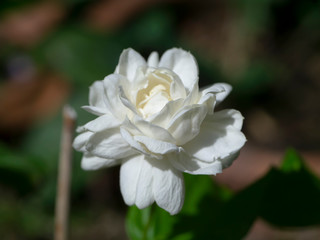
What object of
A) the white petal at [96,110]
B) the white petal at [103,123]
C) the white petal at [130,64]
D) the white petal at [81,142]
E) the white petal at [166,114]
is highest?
the white petal at [130,64]

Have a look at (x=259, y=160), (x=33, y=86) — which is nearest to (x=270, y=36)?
(x=259, y=160)

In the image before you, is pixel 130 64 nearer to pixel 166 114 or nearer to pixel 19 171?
pixel 166 114

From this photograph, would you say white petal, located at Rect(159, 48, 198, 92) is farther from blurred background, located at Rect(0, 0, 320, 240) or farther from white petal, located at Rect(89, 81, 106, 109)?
blurred background, located at Rect(0, 0, 320, 240)

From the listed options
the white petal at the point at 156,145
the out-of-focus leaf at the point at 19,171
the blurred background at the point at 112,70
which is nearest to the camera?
the white petal at the point at 156,145

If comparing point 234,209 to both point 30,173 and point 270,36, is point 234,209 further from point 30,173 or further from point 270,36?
point 270,36

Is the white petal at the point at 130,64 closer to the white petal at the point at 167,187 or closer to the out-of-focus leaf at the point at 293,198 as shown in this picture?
the white petal at the point at 167,187

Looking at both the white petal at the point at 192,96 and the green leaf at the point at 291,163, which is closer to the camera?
the white petal at the point at 192,96

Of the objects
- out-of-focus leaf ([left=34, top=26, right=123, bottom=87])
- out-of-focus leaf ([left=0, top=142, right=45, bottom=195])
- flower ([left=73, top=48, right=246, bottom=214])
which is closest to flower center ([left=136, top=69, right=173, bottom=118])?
flower ([left=73, top=48, right=246, bottom=214])

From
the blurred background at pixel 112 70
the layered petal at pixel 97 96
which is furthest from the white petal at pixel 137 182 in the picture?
the blurred background at pixel 112 70
